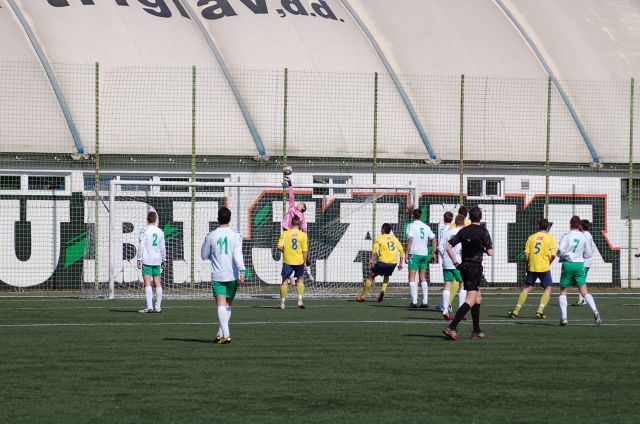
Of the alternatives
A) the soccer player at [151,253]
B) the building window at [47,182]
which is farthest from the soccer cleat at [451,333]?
the building window at [47,182]

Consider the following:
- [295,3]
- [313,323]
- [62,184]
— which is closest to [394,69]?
[295,3]

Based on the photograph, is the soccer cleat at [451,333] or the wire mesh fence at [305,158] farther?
the wire mesh fence at [305,158]

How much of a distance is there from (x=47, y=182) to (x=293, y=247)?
9.84 m

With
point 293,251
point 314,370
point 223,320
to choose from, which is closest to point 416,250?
point 293,251

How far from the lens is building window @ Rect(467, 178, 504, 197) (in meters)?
34.0

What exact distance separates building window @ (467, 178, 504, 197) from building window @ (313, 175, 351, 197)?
3813 mm

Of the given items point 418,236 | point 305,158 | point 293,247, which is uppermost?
point 305,158

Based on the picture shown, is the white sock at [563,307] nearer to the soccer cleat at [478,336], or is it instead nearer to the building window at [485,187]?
the soccer cleat at [478,336]

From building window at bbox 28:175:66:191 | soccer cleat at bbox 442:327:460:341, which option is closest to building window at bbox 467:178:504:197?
building window at bbox 28:175:66:191

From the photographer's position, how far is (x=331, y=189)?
1275 inches

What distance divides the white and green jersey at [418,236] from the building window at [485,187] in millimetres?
8832

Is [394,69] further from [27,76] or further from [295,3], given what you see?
[27,76]

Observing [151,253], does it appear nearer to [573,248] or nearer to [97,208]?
[97,208]

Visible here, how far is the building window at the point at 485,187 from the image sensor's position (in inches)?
1337
